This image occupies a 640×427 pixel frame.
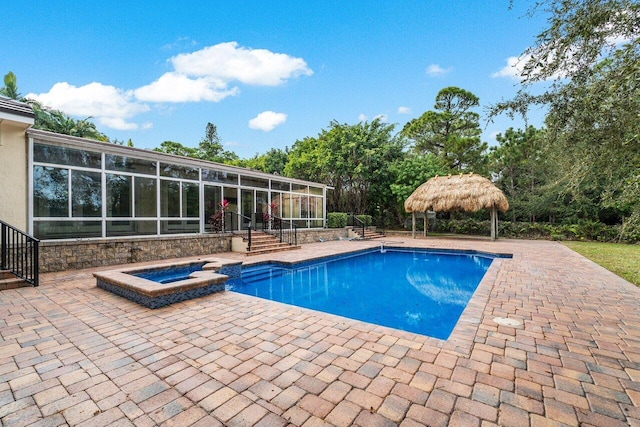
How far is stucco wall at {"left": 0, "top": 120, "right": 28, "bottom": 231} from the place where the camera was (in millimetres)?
6316

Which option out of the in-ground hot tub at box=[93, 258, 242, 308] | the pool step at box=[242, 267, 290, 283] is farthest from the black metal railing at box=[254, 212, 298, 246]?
the in-ground hot tub at box=[93, 258, 242, 308]

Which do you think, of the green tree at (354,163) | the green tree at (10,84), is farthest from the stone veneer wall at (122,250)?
the green tree at (10,84)

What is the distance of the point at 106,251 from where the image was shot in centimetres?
745

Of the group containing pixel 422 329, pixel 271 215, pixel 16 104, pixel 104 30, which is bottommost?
pixel 422 329

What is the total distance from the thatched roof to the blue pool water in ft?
15.7

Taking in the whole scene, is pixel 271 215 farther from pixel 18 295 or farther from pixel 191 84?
pixel 191 84

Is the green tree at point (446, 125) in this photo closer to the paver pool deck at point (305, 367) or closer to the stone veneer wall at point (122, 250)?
the stone veneer wall at point (122, 250)

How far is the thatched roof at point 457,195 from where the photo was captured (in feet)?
47.0

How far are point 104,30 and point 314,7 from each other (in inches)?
318

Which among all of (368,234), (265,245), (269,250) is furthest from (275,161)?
(269,250)

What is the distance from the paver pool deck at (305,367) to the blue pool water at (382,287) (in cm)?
104

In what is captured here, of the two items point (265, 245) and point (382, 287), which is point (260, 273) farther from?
point (382, 287)

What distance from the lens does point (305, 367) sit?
95.5 inches

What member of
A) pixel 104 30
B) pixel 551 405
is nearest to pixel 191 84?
pixel 104 30
